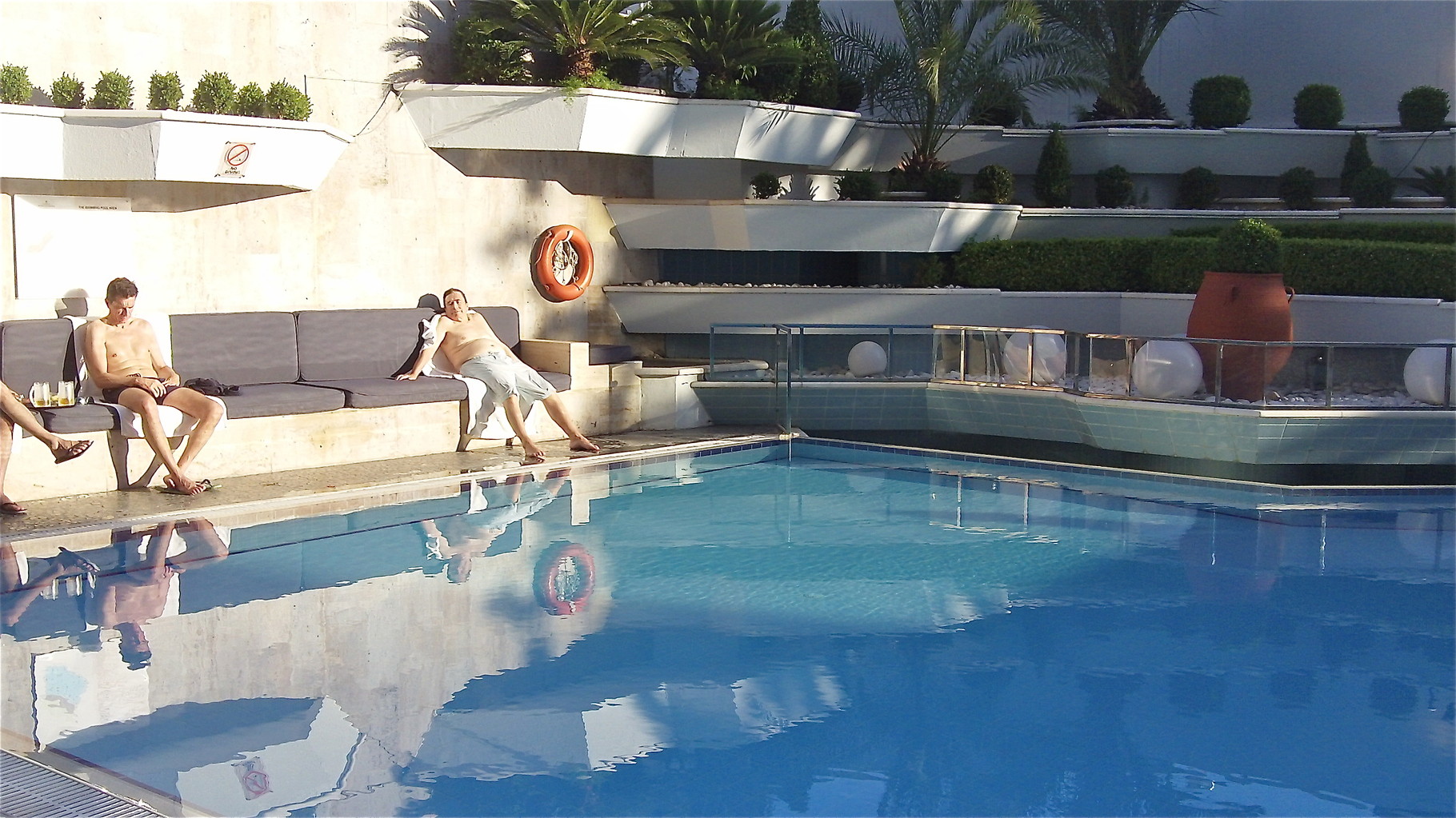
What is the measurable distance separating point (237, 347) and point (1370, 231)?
10442 millimetres

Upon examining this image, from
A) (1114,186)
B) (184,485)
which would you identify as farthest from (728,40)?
(184,485)

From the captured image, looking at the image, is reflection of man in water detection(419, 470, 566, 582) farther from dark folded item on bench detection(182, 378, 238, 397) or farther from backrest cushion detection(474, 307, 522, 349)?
backrest cushion detection(474, 307, 522, 349)

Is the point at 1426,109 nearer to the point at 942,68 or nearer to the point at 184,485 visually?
the point at 942,68

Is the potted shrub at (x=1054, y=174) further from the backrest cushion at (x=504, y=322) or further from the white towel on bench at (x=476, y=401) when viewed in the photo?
the white towel on bench at (x=476, y=401)

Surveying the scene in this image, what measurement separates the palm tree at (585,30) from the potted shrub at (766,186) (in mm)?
1723

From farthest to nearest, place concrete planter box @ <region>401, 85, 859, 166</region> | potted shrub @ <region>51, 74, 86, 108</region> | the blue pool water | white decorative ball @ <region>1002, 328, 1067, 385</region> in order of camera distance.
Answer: concrete planter box @ <region>401, 85, 859, 166</region> < white decorative ball @ <region>1002, 328, 1067, 385</region> < potted shrub @ <region>51, 74, 86, 108</region> < the blue pool water

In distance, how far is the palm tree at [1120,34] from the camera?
616 inches

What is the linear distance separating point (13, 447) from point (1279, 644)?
7.23 metres

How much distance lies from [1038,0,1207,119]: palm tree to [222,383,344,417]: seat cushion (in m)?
9.83

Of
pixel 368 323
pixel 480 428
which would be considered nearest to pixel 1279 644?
pixel 480 428

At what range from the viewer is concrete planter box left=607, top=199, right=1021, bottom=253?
42.8 feet

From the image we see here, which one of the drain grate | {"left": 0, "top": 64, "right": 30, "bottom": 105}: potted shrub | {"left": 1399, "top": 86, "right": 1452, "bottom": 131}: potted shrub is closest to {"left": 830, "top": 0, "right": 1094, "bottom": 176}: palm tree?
{"left": 1399, "top": 86, "right": 1452, "bottom": 131}: potted shrub

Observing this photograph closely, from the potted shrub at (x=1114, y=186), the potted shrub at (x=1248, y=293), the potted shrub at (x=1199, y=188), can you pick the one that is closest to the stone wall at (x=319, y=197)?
the potted shrub at (x=1114, y=186)

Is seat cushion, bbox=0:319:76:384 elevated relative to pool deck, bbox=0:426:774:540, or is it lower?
elevated
